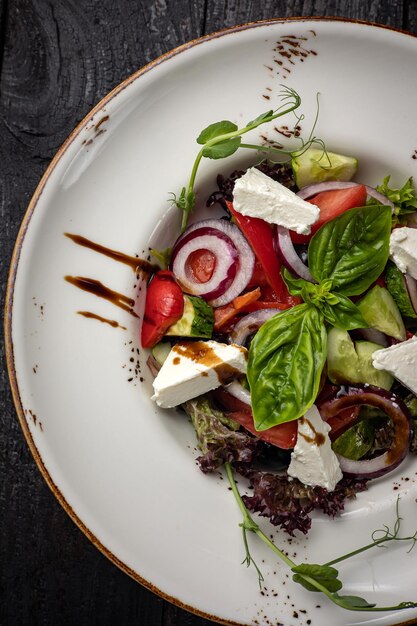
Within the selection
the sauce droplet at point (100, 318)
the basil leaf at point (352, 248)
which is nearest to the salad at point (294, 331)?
the basil leaf at point (352, 248)

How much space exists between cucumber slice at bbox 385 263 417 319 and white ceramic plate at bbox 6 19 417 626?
0.39 m

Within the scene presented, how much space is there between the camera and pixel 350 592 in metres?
2.19

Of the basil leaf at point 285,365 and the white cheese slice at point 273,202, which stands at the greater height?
the white cheese slice at point 273,202

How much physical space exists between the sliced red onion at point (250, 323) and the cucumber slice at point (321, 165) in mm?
479

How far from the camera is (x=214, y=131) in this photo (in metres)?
2.05

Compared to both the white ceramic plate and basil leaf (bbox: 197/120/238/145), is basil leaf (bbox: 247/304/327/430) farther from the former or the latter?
basil leaf (bbox: 197/120/238/145)

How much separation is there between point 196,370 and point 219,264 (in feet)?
1.30

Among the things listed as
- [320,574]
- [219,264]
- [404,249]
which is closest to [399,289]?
[404,249]

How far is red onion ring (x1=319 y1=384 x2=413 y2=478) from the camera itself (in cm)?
221

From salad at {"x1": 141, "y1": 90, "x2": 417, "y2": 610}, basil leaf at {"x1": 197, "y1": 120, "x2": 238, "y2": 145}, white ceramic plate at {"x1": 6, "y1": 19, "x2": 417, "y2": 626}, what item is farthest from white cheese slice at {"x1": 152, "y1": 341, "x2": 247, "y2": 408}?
basil leaf at {"x1": 197, "y1": 120, "x2": 238, "y2": 145}

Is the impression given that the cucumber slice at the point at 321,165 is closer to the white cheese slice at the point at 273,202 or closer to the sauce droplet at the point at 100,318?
the white cheese slice at the point at 273,202

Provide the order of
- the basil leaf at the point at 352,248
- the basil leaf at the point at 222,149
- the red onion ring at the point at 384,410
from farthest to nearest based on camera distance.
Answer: the red onion ring at the point at 384,410 → the basil leaf at the point at 352,248 → the basil leaf at the point at 222,149

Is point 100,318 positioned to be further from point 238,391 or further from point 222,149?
point 222,149

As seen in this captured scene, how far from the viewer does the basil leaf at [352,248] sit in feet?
6.88
